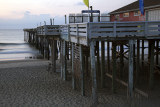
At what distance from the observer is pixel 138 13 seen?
17297mm

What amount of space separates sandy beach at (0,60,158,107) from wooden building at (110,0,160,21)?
6.25 meters

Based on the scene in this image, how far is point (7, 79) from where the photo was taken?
53.6ft

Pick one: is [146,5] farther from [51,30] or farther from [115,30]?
[115,30]

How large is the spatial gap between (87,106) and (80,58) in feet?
8.19

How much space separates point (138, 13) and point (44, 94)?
9.72 meters

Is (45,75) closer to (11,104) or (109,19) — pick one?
(11,104)

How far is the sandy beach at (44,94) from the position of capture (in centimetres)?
1070

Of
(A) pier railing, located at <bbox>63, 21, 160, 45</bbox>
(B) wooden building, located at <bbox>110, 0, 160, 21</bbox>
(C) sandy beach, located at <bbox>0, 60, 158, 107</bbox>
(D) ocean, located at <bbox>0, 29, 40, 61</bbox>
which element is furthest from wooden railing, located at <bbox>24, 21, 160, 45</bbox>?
(D) ocean, located at <bbox>0, 29, 40, 61</bbox>

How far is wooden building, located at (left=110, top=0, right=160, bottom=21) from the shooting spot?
49.1ft

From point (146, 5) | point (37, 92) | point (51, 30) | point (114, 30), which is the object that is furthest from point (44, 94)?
point (146, 5)

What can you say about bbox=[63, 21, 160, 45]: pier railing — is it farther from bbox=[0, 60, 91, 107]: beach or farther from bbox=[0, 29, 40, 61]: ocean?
bbox=[0, 29, 40, 61]: ocean

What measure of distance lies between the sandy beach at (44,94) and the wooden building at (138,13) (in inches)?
246

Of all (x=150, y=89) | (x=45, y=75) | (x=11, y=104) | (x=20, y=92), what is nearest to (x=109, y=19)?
(x=45, y=75)

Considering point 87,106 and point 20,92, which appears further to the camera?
point 20,92
